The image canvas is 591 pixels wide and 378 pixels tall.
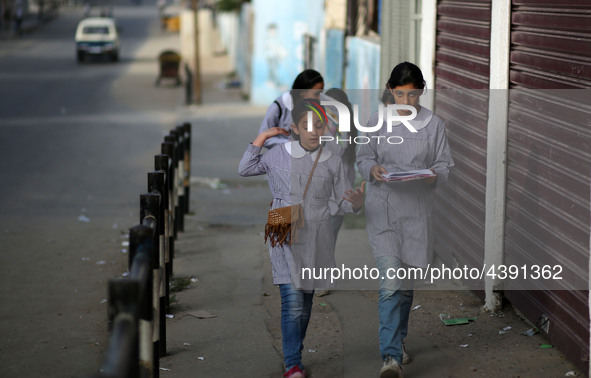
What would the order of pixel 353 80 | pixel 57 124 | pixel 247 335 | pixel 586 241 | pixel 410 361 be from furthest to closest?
pixel 57 124, pixel 353 80, pixel 247 335, pixel 410 361, pixel 586 241

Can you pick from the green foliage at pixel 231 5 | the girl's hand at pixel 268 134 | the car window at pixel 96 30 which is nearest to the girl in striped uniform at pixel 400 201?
the girl's hand at pixel 268 134

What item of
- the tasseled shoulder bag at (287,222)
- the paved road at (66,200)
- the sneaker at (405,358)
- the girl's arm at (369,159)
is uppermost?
the girl's arm at (369,159)

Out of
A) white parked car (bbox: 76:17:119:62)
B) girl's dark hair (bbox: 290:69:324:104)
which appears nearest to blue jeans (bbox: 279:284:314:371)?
girl's dark hair (bbox: 290:69:324:104)

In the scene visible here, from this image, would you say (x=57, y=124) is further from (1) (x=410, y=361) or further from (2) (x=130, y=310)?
(2) (x=130, y=310)

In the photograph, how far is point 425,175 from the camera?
541 centimetres

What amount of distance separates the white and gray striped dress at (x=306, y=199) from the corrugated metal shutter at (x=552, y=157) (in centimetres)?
136

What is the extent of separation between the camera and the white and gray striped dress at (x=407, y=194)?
18.1 ft

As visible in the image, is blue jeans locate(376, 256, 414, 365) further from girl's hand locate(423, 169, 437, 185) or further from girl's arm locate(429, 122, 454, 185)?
girl's arm locate(429, 122, 454, 185)

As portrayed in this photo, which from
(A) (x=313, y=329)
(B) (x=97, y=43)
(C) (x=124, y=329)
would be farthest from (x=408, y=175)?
(B) (x=97, y=43)

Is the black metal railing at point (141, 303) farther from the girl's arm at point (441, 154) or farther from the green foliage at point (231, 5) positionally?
the green foliage at point (231, 5)

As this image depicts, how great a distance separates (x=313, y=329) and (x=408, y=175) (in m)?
1.85

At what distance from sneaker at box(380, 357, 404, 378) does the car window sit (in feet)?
125

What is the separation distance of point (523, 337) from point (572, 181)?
129 cm

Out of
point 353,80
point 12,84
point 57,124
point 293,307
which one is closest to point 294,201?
point 293,307
